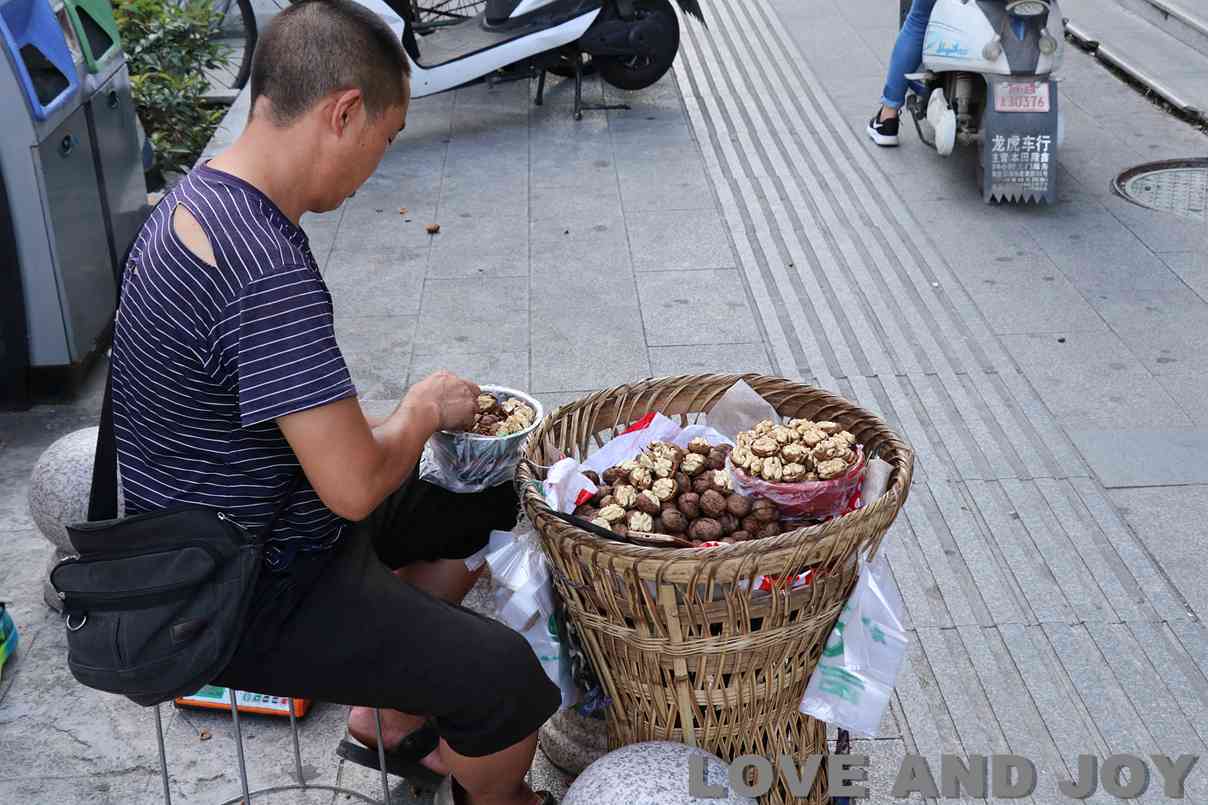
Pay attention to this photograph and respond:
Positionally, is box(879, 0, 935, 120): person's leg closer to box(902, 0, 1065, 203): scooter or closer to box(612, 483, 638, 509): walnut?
box(902, 0, 1065, 203): scooter

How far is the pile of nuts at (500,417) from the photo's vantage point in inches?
109

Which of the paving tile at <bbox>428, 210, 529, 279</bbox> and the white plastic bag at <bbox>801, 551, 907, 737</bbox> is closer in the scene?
the white plastic bag at <bbox>801, 551, 907, 737</bbox>

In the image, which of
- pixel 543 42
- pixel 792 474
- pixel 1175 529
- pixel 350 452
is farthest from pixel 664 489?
pixel 543 42

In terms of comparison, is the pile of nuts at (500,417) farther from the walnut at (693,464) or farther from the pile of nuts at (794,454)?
the pile of nuts at (794,454)

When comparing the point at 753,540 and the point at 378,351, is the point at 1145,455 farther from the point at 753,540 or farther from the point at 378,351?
the point at 378,351

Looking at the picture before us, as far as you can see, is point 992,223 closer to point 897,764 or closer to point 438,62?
point 438,62

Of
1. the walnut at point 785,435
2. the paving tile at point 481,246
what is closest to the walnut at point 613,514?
the walnut at point 785,435

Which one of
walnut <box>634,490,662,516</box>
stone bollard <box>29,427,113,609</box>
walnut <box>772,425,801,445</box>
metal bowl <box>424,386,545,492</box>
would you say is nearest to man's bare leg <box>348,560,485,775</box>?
metal bowl <box>424,386,545,492</box>

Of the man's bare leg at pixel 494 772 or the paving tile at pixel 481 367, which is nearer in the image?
the man's bare leg at pixel 494 772

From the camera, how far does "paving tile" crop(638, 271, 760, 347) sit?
197 inches

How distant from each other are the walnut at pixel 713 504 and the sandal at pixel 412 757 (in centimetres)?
87

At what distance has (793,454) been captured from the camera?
8.11 feet

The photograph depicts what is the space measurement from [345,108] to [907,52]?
16.6 feet

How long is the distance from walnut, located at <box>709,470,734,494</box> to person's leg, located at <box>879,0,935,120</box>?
453 cm
